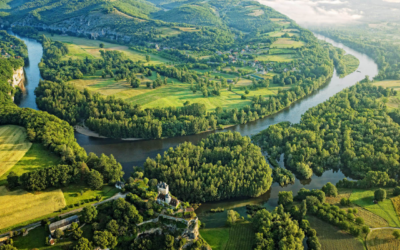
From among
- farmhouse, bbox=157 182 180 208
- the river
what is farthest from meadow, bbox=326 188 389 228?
farmhouse, bbox=157 182 180 208

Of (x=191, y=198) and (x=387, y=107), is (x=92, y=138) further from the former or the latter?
(x=387, y=107)

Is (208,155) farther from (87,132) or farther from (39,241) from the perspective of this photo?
(87,132)

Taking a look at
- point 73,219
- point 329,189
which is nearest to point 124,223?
point 73,219

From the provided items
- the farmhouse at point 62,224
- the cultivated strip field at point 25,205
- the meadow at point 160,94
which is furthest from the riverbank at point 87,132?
the farmhouse at point 62,224

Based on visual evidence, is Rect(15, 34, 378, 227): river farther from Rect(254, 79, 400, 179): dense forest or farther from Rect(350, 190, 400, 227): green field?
Rect(350, 190, 400, 227): green field

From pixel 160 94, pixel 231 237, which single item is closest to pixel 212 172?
pixel 231 237
